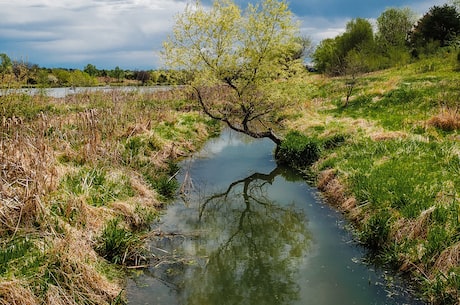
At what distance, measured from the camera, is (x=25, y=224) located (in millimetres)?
6688

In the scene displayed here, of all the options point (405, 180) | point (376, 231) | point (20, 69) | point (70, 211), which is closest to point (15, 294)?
point (70, 211)

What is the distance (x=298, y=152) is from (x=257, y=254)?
297 inches

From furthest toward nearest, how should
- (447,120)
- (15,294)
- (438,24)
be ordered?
(438,24) < (447,120) < (15,294)

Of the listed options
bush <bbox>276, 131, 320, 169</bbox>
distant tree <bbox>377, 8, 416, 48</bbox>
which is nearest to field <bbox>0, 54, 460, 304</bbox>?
bush <bbox>276, 131, 320, 169</bbox>

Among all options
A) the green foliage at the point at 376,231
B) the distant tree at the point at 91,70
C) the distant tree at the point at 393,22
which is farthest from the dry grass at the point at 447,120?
the distant tree at the point at 393,22

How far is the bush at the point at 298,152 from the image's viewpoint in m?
14.7

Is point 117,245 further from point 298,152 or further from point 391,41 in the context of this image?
point 391,41

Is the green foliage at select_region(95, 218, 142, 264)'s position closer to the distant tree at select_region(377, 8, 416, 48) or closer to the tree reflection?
the tree reflection

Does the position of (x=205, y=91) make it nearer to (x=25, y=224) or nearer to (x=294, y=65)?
(x=294, y=65)

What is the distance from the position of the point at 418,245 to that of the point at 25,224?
6.94m

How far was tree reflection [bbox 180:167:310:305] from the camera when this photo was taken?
6604 millimetres

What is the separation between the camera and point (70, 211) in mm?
7426

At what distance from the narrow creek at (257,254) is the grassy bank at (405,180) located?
18.9 inches

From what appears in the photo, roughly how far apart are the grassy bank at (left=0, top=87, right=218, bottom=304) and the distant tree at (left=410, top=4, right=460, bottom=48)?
4952cm
